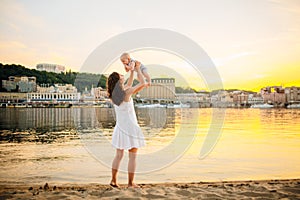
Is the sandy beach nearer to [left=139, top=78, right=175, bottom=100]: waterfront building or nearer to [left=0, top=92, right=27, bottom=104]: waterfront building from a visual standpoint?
[left=139, top=78, right=175, bottom=100]: waterfront building

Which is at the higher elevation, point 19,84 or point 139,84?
point 19,84

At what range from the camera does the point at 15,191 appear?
5316 mm

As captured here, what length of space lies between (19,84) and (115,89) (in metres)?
168

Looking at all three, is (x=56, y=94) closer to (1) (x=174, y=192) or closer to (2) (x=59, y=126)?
(2) (x=59, y=126)

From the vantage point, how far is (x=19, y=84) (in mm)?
163250

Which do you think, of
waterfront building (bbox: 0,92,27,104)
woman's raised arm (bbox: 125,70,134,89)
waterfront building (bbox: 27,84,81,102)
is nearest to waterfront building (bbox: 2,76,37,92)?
waterfront building (bbox: 27,84,81,102)

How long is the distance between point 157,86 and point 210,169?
2.69 meters

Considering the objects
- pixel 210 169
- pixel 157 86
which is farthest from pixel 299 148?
pixel 157 86

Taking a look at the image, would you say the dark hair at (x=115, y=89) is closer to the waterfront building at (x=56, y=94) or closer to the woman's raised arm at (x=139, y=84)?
the woman's raised arm at (x=139, y=84)

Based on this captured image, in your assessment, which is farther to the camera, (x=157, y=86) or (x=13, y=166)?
(x=13, y=166)

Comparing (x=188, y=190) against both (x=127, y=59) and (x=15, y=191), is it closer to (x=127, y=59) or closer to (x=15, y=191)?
(x=127, y=59)

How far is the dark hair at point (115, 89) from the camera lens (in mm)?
5500

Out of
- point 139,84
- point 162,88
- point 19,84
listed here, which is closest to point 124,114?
point 139,84

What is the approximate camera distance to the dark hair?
550 cm
